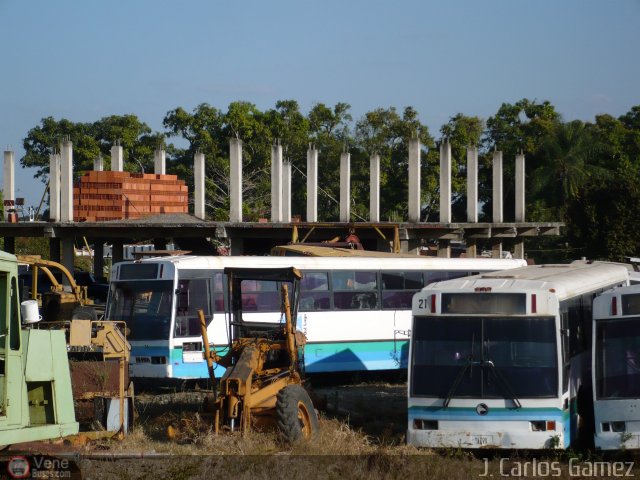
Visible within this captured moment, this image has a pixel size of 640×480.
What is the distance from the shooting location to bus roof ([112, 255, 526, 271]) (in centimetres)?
2066

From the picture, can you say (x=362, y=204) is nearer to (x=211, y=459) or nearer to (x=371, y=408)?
(x=371, y=408)

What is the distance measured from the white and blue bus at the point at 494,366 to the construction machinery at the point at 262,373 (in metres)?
1.47

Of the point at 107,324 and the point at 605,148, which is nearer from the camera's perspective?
the point at 107,324

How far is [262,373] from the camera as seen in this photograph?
14.2 m

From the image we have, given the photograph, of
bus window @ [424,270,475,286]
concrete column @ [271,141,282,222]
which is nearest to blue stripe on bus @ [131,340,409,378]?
bus window @ [424,270,475,286]


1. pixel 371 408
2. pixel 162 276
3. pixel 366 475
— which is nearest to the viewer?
pixel 366 475

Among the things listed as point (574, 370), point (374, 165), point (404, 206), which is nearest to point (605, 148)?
point (404, 206)

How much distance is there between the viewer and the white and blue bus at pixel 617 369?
40.8 ft

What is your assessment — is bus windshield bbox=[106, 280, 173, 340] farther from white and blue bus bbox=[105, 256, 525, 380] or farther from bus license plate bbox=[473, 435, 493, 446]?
bus license plate bbox=[473, 435, 493, 446]

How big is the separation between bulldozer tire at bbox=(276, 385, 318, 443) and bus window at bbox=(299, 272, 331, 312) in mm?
7714

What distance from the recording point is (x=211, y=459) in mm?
11602

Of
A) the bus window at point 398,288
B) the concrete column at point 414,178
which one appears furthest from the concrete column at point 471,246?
the bus window at point 398,288

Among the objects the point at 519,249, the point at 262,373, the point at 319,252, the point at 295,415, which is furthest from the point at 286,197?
the point at 295,415

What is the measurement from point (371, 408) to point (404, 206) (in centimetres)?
4168
